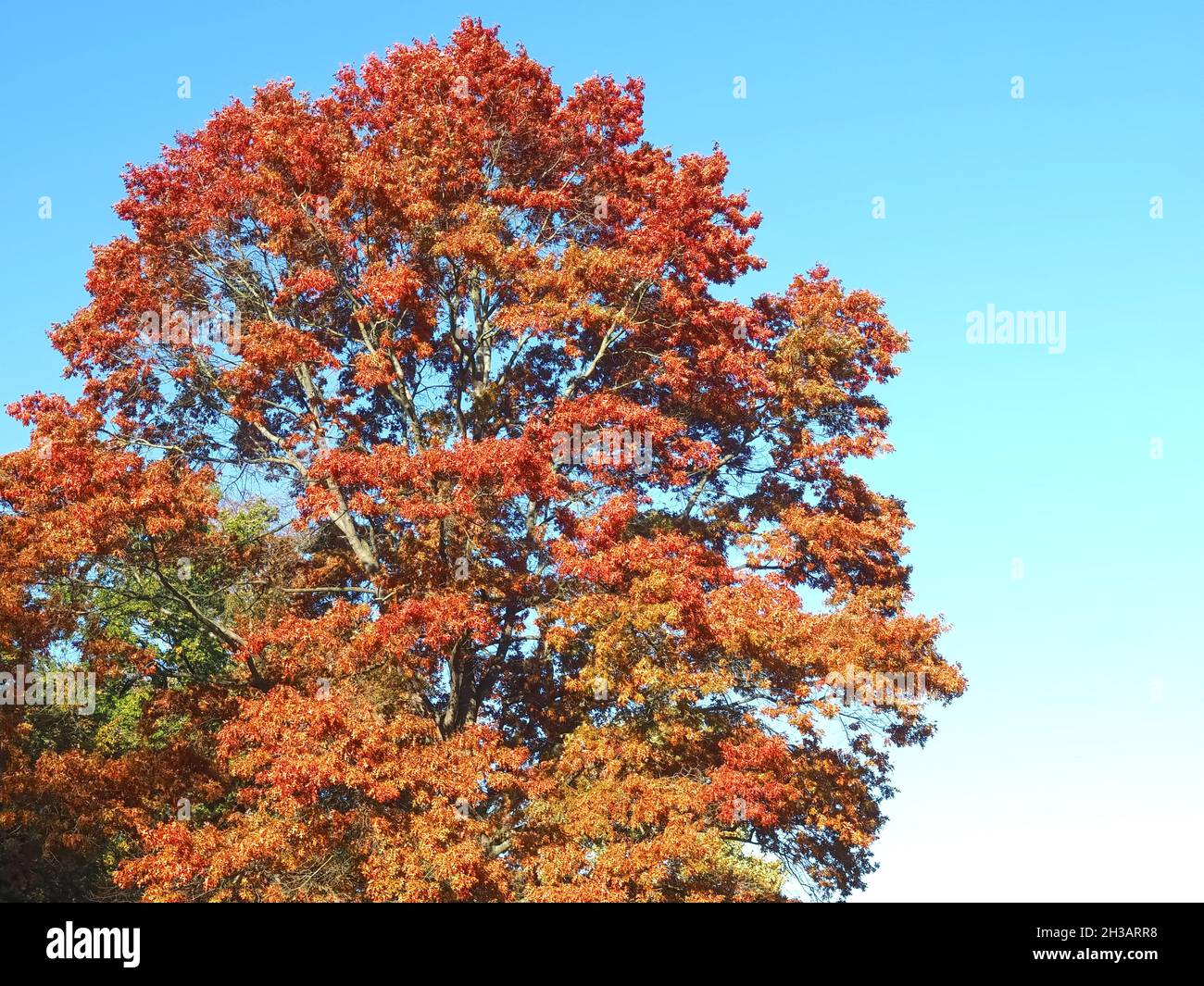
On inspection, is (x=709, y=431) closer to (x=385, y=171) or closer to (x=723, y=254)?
(x=723, y=254)

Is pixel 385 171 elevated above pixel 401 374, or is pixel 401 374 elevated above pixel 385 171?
pixel 385 171

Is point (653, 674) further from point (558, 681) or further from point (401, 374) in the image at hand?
point (401, 374)

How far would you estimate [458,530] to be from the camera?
757 inches

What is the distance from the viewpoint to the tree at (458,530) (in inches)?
666

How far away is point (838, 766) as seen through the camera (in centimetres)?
1928

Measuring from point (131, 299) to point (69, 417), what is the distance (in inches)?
105

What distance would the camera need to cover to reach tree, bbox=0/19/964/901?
1692 centimetres

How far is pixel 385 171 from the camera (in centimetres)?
1977

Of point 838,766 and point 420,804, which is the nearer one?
point 420,804
